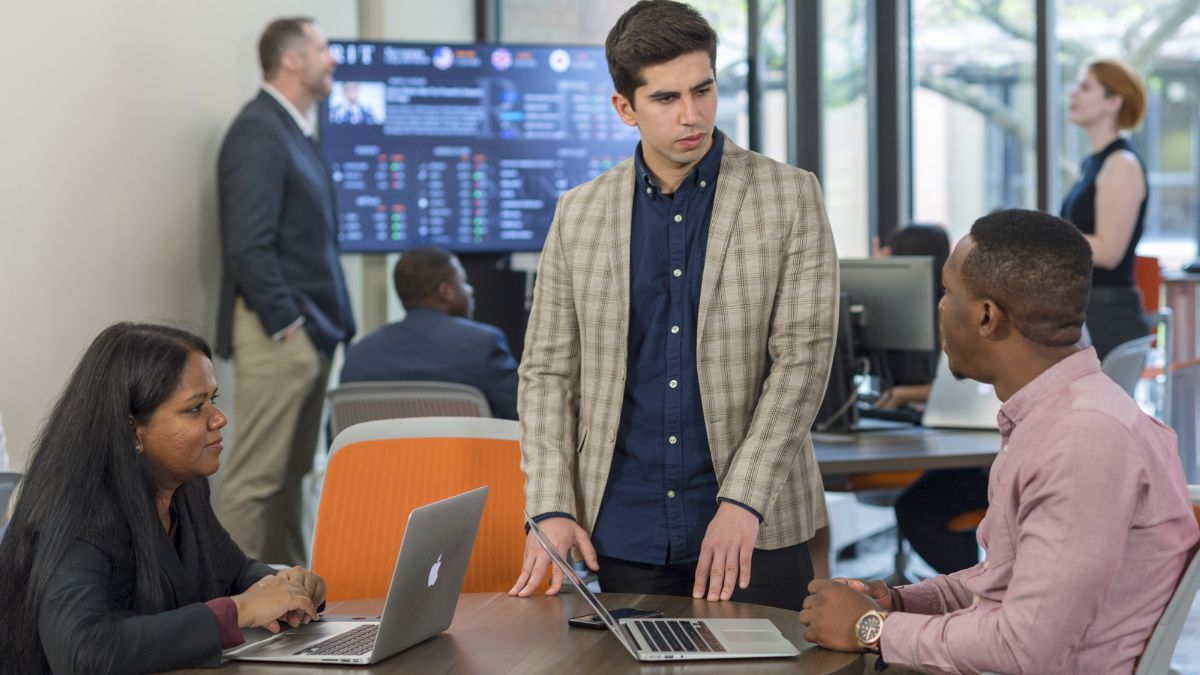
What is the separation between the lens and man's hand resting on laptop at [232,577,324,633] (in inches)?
72.3

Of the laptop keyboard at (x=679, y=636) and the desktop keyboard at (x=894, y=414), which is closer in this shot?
the laptop keyboard at (x=679, y=636)

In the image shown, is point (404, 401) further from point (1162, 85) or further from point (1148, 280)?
point (1162, 85)

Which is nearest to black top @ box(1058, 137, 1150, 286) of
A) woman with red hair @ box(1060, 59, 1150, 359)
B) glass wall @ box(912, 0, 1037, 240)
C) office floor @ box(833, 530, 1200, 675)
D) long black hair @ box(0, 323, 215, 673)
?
woman with red hair @ box(1060, 59, 1150, 359)

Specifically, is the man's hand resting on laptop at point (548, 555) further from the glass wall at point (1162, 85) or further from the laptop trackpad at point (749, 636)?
the glass wall at point (1162, 85)

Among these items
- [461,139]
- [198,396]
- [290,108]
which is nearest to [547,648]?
[198,396]

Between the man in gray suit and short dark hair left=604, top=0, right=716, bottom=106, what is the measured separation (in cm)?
271

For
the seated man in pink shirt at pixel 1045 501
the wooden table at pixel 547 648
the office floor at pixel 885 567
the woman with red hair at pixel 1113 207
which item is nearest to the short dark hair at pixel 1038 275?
the seated man in pink shirt at pixel 1045 501

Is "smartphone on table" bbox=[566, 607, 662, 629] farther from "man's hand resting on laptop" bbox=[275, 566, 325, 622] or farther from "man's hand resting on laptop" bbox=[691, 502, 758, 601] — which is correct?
"man's hand resting on laptop" bbox=[275, 566, 325, 622]

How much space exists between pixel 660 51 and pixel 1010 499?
845 mm

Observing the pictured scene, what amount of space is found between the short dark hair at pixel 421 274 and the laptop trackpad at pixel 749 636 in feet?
8.19

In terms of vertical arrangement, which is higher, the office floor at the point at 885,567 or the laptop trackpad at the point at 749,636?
the laptop trackpad at the point at 749,636

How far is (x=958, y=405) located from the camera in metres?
3.84

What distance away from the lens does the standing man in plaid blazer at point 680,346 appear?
6.90 ft

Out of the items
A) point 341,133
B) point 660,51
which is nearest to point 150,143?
point 341,133
